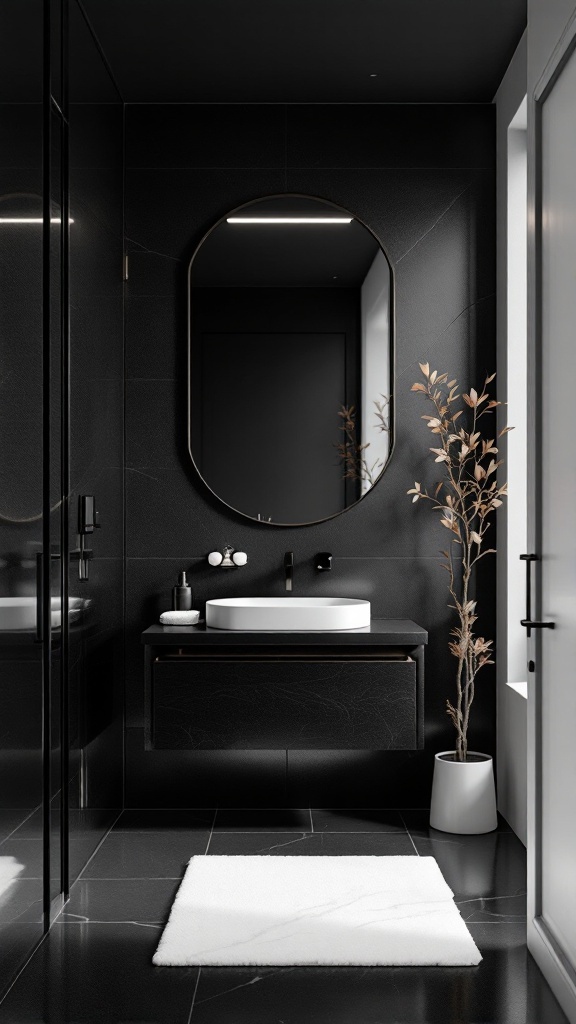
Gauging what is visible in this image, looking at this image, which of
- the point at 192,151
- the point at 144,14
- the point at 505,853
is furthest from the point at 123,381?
the point at 505,853

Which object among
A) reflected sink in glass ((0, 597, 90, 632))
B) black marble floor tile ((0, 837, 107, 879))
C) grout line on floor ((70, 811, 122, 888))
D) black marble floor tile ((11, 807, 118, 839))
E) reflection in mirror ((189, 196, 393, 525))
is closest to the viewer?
reflected sink in glass ((0, 597, 90, 632))

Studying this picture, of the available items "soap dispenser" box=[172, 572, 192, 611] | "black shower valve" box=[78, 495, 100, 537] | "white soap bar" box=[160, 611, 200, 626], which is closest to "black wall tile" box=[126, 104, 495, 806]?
"soap dispenser" box=[172, 572, 192, 611]

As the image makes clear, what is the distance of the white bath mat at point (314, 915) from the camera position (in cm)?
253

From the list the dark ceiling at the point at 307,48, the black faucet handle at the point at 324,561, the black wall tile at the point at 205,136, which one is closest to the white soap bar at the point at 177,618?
the black faucet handle at the point at 324,561

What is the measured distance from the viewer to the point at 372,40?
3.49m

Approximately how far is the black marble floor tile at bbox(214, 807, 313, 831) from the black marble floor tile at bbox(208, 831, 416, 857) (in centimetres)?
7

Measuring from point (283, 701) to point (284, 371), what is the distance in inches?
55.0

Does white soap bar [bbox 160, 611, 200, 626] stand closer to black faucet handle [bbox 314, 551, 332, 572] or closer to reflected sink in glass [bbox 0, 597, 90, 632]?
black faucet handle [bbox 314, 551, 332, 572]

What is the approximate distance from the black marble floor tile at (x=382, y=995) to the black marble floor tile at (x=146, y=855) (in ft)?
2.51

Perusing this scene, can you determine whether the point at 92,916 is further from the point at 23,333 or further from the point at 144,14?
the point at 144,14

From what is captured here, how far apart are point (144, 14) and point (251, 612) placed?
2153 millimetres

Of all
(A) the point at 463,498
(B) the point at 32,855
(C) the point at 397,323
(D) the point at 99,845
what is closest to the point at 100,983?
(B) the point at 32,855

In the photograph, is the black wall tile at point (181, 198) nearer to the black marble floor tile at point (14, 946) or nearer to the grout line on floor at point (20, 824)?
the grout line on floor at point (20, 824)

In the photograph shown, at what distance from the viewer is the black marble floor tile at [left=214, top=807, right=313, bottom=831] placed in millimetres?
3691
